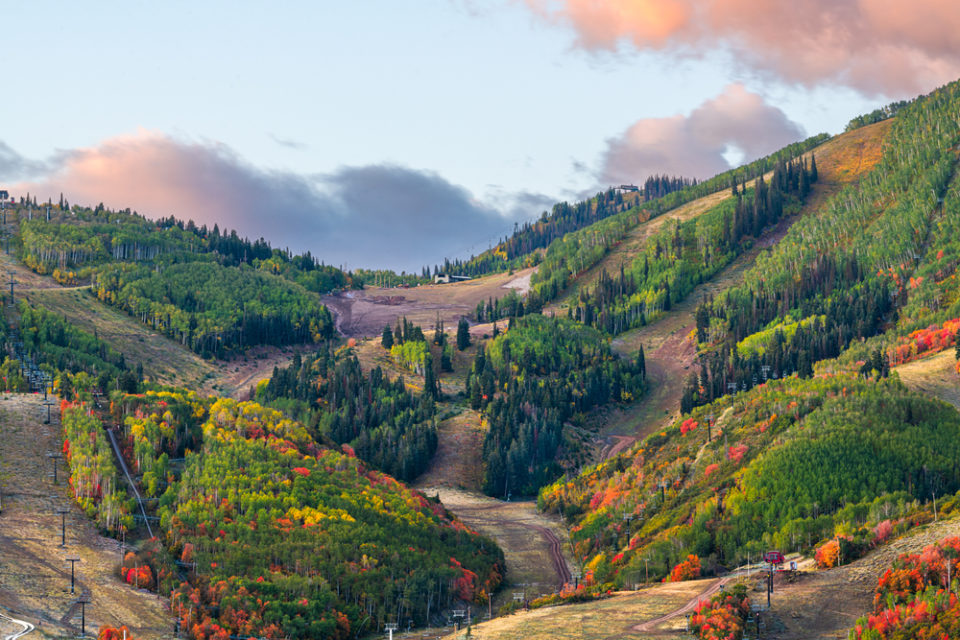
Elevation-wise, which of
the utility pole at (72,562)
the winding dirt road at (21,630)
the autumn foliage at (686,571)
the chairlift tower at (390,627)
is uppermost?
the utility pole at (72,562)

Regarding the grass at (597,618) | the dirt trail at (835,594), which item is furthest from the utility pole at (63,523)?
the dirt trail at (835,594)

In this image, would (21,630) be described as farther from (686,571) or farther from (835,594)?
(835,594)

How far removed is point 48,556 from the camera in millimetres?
131875

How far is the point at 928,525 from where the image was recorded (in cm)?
11838

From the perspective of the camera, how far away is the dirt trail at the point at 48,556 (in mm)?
115375

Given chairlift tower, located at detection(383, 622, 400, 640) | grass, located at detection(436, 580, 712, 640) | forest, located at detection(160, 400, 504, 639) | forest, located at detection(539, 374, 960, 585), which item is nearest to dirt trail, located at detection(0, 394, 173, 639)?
forest, located at detection(160, 400, 504, 639)

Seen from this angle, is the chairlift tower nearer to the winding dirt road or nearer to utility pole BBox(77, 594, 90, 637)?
utility pole BBox(77, 594, 90, 637)

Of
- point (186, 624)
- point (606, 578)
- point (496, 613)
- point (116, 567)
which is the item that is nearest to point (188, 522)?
point (116, 567)

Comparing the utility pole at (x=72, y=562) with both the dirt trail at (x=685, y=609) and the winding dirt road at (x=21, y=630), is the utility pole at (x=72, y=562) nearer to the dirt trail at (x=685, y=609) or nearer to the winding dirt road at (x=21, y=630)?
the winding dirt road at (x=21, y=630)

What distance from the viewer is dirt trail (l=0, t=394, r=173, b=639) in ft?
379

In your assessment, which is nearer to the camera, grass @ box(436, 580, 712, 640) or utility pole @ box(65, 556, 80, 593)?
grass @ box(436, 580, 712, 640)

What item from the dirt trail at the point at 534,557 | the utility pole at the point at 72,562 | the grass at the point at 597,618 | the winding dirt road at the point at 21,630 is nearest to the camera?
the winding dirt road at the point at 21,630

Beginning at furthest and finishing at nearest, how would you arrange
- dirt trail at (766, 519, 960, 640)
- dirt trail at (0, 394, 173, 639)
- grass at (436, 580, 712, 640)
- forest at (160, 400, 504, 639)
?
forest at (160, 400, 504, 639) < dirt trail at (0, 394, 173, 639) < grass at (436, 580, 712, 640) < dirt trail at (766, 519, 960, 640)

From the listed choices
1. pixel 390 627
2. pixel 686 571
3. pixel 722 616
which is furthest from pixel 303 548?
pixel 722 616
